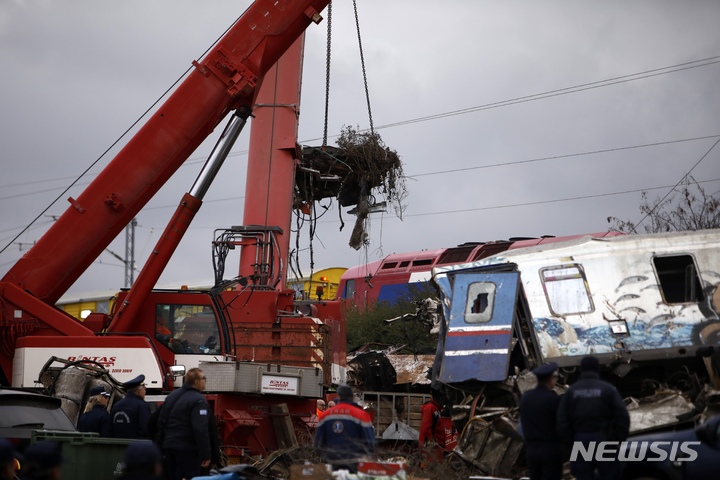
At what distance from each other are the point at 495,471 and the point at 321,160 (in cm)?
1134

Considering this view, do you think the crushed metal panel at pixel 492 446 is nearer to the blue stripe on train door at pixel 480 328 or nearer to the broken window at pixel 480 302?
the blue stripe on train door at pixel 480 328

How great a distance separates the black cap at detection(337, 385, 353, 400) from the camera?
952 centimetres

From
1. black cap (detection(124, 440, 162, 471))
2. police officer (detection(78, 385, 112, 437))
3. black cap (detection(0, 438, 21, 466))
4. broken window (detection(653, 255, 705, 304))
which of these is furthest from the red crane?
black cap (detection(124, 440, 162, 471))

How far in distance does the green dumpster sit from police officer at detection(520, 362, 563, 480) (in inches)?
166

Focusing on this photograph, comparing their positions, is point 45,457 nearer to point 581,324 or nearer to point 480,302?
point 480,302

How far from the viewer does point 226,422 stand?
14156 millimetres

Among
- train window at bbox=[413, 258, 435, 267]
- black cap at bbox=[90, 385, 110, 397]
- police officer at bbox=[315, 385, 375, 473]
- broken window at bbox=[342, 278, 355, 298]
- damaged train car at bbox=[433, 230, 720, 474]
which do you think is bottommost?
police officer at bbox=[315, 385, 375, 473]

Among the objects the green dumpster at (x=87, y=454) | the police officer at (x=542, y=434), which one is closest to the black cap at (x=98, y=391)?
the green dumpster at (x=87, y=454)

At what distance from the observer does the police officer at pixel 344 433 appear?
935cm

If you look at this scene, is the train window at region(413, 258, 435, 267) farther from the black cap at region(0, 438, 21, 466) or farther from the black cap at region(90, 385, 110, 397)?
the black cap at region(0, 438, 21, 466)

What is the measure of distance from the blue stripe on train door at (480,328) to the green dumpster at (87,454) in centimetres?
440

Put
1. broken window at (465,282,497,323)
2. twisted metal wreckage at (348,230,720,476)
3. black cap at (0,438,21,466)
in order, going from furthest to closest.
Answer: broken window at (465,282,497,323) < twisted metal wreckage at (348,230,720,476) < black cap at (0,438,21,466)

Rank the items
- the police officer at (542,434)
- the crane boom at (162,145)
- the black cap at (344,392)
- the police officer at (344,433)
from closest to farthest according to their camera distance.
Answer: the police officer at (542,434)
the police officer at (344,433)
the black cap at (344,392)
the crane boom at (162,145)

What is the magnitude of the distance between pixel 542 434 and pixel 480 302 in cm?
382
